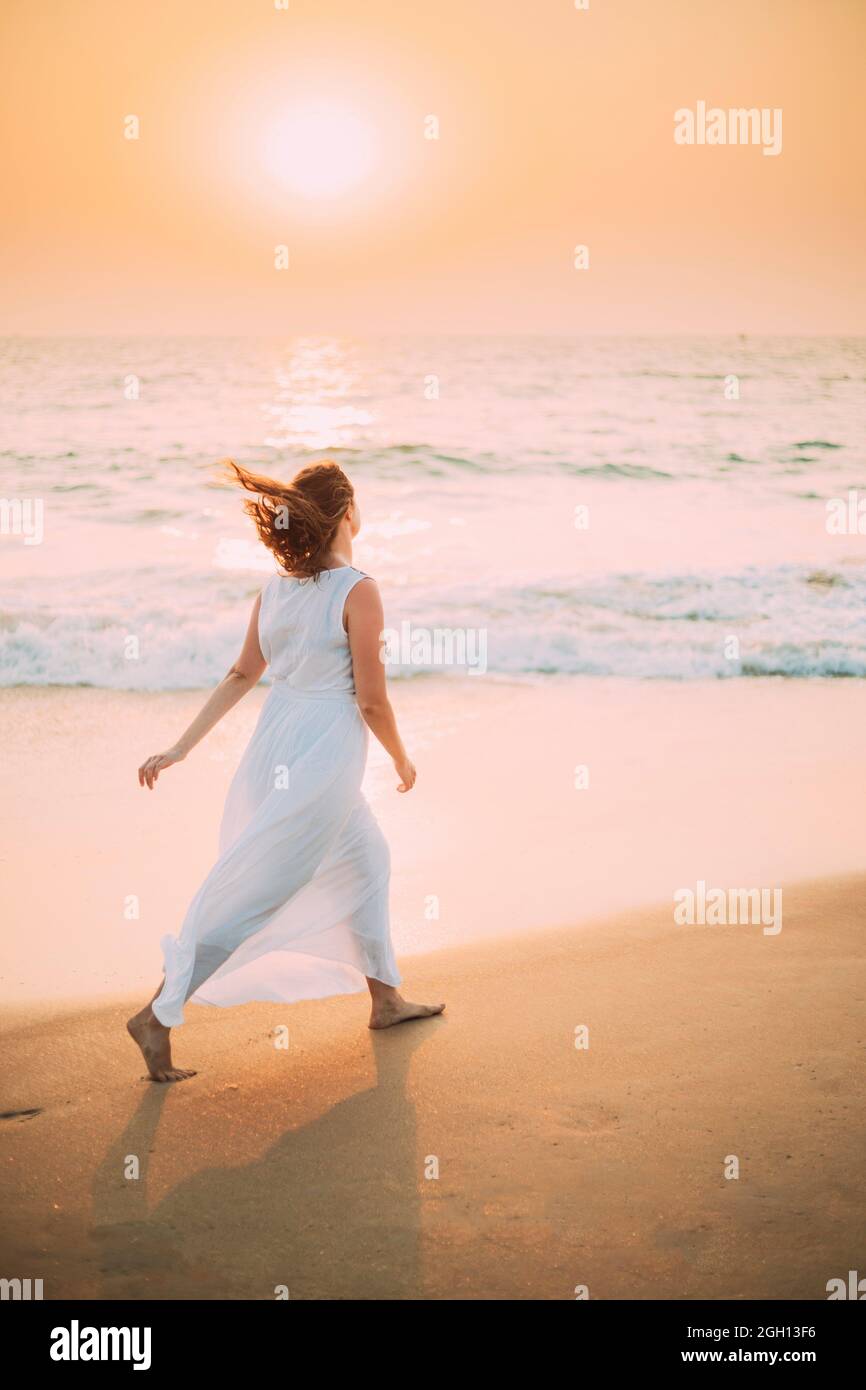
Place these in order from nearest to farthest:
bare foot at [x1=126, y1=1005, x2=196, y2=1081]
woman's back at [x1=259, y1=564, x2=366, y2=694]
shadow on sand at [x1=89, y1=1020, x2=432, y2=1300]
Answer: shadow on sand at [x1=89, y1=1020, x2=432, y2=1300] → bare foot at [x1=126, y1=1005, x2=196, y2=1081] → woman's back at [x1=259, y1=564, x2=366, y2=694]

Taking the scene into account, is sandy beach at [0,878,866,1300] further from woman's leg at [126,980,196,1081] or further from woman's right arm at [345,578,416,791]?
woman's right arm at [345,578,416,791]

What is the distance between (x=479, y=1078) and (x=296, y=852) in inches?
35.4

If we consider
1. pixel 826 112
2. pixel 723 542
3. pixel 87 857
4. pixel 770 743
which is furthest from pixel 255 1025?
pixel 826 112

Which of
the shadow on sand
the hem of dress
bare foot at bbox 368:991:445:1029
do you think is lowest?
the shadow on sand

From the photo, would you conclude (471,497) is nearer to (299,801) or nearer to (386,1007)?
(386,1007)

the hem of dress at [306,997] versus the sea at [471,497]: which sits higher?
the sea at [471,497]

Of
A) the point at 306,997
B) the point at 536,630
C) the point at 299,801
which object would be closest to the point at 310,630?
the point at 299,801

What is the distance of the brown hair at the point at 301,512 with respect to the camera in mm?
3645

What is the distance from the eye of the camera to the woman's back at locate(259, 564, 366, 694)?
371 centimetres

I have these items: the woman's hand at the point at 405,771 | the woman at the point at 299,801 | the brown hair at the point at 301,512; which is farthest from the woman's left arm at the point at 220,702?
the woman's hand at the point at 405,771

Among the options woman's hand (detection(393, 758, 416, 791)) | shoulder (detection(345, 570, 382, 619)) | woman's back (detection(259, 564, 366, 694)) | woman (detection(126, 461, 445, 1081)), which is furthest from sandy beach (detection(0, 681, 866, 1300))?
shoulder (detection(345, 570, 382, 619))

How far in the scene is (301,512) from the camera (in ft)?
11.9

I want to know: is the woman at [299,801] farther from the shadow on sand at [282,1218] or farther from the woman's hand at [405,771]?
the shadow on sand at [282,1218]

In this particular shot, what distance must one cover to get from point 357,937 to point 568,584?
32.9 feet
